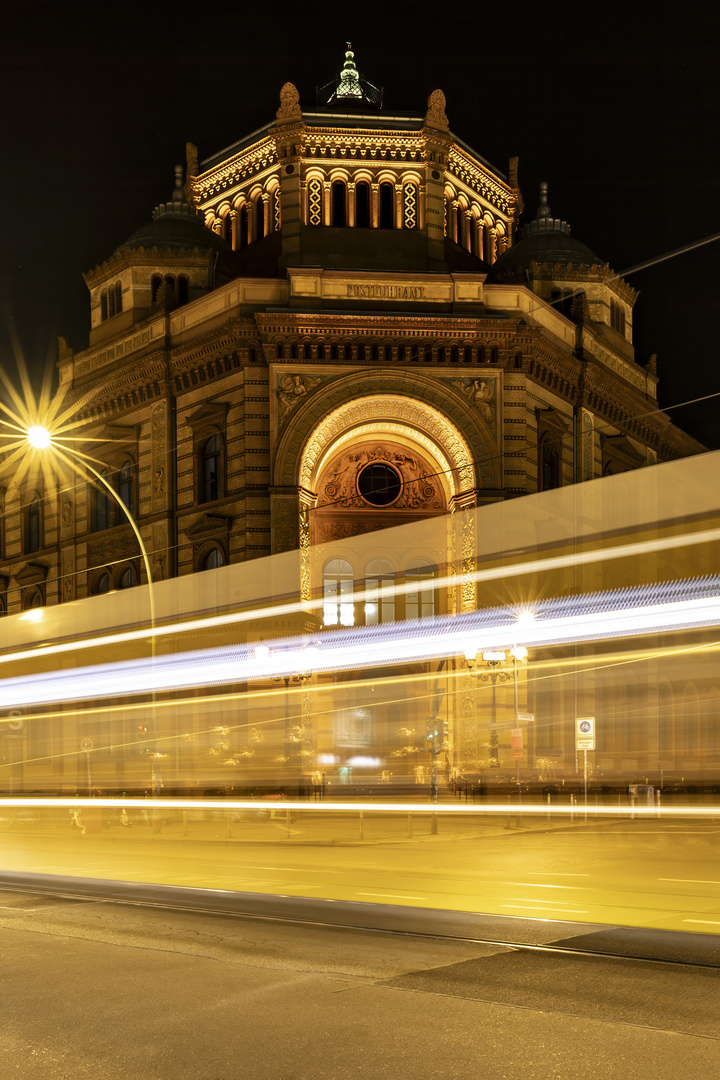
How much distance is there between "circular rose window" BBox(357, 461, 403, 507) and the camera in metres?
45.5

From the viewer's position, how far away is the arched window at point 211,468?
149 ft

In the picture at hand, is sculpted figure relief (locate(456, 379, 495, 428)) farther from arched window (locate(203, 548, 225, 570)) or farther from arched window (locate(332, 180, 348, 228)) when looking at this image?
arched window (locate(203, 548, 225, 570))

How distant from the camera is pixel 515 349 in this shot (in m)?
44.6

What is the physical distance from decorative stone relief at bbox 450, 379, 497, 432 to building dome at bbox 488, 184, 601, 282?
10201mm

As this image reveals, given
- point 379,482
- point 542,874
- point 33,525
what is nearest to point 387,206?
point 379,482

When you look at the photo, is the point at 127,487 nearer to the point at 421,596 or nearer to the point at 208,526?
the point at 208,526

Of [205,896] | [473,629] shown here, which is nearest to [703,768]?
[473,629]

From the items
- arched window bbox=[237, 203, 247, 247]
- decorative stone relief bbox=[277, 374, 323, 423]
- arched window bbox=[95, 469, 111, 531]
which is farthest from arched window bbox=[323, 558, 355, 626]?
arched window bbox=[237, 203, 247, 247]

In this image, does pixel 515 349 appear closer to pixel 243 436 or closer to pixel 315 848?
pixel 243 436

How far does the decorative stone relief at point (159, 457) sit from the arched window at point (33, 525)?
1031 centimetres

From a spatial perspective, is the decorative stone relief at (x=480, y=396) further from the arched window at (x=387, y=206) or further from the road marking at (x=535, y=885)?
the road marking at (x=535, y=885)

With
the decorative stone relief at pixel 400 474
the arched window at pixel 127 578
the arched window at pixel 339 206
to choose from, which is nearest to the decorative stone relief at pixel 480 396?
the decorative stone relief at pixel 400 474

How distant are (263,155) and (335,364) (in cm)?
1326

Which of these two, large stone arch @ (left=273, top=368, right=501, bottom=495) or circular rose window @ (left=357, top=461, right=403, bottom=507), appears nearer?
large stone arch @ (left=273, top=368, right=501, bottom=495)
